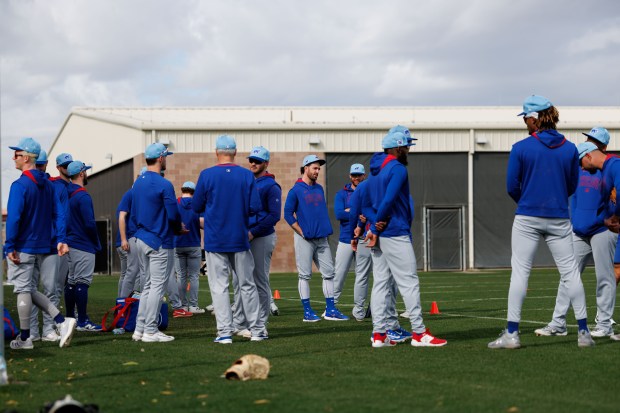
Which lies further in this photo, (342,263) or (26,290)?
(342,263)

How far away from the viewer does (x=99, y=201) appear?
45125mm

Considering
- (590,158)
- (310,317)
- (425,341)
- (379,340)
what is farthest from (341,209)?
(590,158)

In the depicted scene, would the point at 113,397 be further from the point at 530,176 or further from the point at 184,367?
the point at 530,176

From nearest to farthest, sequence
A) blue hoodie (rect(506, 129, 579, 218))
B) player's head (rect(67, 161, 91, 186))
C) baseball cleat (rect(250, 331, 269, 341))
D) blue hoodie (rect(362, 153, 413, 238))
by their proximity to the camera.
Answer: blue hoodie (rect(506, 129, 579, 218))
blue hoodie (rect(362, 153, 413, 238))
baseball cleat (rect(250, 331, 269, 341))
player's head (rect(67, 161, 91, 186))

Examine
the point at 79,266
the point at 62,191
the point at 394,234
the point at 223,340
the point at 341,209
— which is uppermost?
the point at 62,191

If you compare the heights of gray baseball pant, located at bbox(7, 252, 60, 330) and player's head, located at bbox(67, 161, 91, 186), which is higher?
player's head, located at bbox(67, 161, 91, 186)

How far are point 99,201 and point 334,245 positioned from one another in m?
13.1

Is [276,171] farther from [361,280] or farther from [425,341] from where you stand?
[425,341]

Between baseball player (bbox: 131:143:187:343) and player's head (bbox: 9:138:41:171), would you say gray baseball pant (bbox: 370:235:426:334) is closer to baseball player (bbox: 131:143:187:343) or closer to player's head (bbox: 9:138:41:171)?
baseball player (bbox: 131:143:187:343)

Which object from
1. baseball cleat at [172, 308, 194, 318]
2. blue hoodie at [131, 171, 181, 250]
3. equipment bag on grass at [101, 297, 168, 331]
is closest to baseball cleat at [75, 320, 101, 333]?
equipment bag on grass at [101, 297, 168, 331]

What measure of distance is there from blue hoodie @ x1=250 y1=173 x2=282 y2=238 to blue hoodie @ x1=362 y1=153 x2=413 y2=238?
5.12 ft

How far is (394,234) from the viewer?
31.9 feet

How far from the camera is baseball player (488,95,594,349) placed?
9047 mm

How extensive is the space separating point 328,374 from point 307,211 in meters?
5.97
